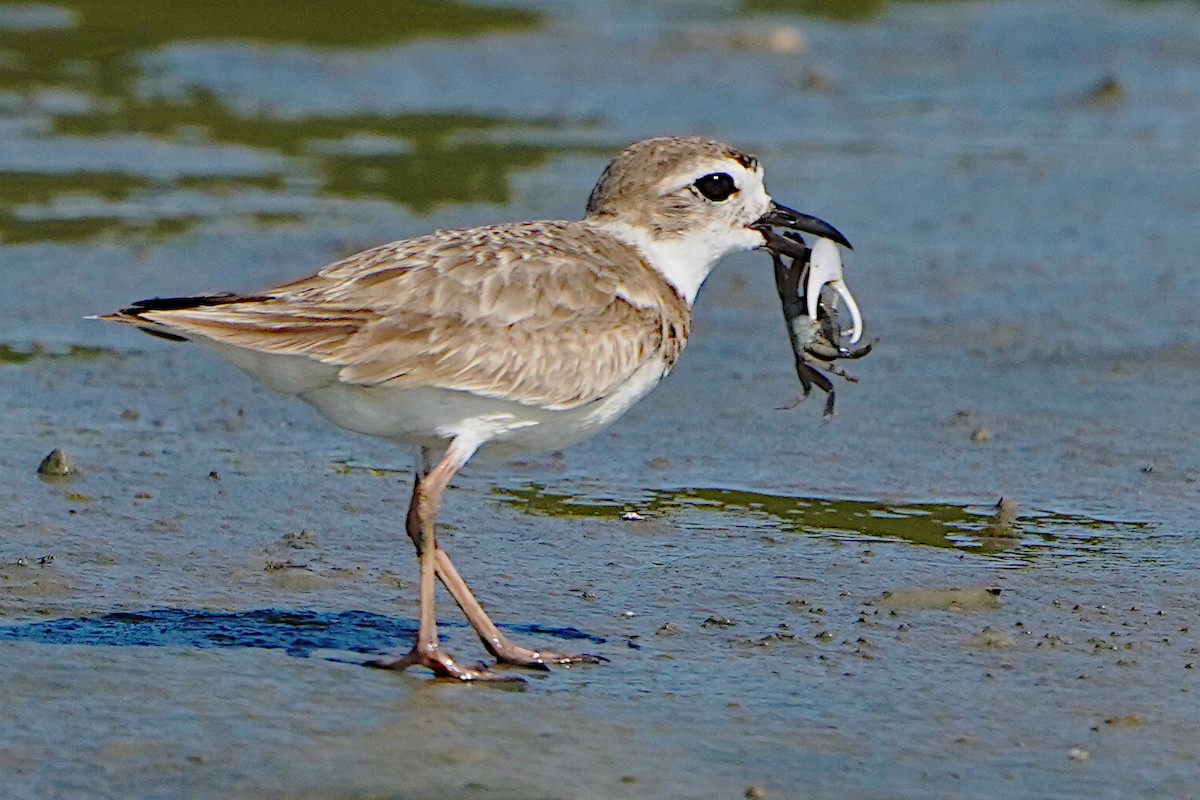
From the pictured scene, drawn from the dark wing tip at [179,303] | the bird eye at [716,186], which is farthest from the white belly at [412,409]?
the bird eye at [716,186]

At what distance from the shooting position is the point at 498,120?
603 inches

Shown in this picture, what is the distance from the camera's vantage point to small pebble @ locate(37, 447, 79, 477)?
7590 mm

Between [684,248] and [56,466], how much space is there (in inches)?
103

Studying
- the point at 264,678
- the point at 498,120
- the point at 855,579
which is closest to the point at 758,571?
the point at 855,579

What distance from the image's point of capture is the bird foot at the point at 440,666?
5.75 m

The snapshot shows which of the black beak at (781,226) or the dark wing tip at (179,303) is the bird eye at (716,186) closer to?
the black beak at (781,226)

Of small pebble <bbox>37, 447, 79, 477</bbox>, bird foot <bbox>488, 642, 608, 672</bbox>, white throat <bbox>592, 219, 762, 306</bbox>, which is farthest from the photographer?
small pebble <bbox>37, 447, 79, 477</bbox>

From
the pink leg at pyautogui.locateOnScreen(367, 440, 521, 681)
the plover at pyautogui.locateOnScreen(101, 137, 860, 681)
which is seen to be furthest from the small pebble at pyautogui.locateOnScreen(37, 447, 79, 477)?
the pink leg at pyautogui.locateOnScreen(367, 440, 521, 681)

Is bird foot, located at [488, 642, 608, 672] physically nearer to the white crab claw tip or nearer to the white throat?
the white throat

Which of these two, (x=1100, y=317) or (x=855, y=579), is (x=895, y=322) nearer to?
(x=1100, y=317)

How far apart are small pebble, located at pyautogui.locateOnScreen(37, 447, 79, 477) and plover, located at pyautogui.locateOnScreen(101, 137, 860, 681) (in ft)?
5.95

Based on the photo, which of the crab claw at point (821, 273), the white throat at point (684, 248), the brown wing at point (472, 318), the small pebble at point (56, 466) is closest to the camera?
the brown wing at point (472, 318)

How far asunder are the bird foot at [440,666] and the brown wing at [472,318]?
776mm

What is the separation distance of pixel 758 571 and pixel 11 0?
14.4m
